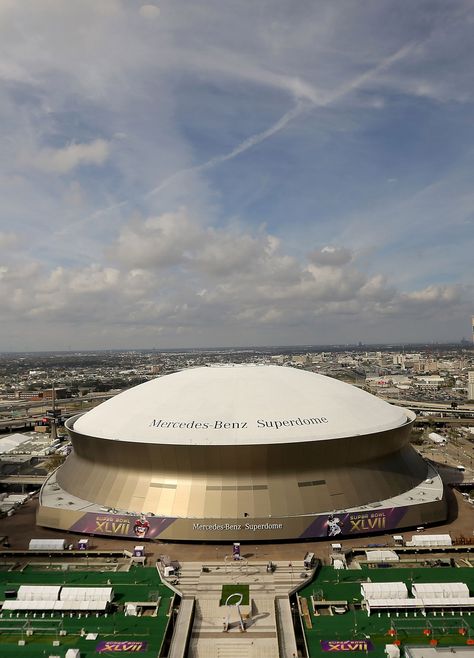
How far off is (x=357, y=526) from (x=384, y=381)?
15280 centimetres

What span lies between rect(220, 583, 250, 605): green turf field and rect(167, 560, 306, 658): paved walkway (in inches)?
12.5

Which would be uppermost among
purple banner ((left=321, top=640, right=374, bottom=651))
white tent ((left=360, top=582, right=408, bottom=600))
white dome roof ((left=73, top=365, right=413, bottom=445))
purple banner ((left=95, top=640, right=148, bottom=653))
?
white dome roof ((left=73, top=365, right=413, bottom=445))

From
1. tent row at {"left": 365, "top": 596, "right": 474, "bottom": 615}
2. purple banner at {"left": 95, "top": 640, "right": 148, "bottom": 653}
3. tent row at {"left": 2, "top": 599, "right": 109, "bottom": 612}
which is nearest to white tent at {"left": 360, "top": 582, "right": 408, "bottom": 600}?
tent row at {"left": 365, "top": 596, "right": 474, "bottom": 615}

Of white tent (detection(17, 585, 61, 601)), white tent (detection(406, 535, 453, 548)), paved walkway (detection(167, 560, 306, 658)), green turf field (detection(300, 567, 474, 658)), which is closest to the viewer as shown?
green turf field (detection(300, 567, 474, 658))

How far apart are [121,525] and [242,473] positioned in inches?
431

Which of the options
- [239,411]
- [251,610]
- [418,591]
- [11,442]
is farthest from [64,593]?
[11,442]

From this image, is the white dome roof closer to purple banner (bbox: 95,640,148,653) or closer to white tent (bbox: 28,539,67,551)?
white tent (bbox: 28,539,67,551)

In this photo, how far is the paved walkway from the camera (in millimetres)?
26422

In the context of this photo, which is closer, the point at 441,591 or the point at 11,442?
the point at 441,591

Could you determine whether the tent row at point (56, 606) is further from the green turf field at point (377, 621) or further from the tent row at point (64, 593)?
the green turf field at point (377, 621)

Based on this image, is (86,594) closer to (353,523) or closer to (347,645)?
(347,645)

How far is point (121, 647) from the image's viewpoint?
2594 centimetres

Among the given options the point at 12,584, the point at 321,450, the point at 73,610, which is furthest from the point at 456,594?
the point at 12,584

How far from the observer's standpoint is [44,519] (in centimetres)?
4278
